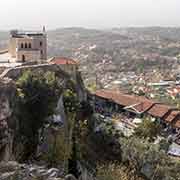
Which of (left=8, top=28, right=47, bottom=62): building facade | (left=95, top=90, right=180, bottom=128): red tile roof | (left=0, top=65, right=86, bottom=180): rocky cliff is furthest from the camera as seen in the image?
(left=95, top=90, right=180, bottom=128): red tile roof

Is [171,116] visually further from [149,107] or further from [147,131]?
[147,131]

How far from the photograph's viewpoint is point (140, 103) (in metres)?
35.0

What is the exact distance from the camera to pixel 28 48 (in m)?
26.1

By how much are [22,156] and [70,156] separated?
1.91 metres

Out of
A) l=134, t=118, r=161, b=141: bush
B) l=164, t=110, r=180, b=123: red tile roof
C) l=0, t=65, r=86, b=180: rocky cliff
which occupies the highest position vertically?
l=0, t=65, r=86, b=180: rocky cliff

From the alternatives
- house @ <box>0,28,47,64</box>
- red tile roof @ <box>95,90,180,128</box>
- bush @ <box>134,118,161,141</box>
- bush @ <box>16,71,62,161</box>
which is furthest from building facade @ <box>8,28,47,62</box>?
red tile roof @ <box>95,90,180,128</box>

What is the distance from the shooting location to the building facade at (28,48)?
2550 cm

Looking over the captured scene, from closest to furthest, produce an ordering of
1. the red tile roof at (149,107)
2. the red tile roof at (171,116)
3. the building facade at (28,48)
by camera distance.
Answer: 1. the building facade at (28,48)
2. the red tile roof at (171,116)
3. the red tile roof at (149,107)

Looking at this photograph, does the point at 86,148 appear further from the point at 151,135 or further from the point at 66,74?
the point at 151,135

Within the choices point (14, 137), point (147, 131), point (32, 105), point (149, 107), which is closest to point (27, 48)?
point (147, 131)

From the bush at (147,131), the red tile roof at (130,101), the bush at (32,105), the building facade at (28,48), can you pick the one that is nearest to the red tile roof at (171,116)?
the red tile roof at (130,101)

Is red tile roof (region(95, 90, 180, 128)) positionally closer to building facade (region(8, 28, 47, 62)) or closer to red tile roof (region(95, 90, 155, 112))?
red tile roof (region(95, 90, 155, 112))

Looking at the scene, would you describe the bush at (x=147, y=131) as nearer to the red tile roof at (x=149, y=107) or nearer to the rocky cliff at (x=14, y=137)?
the red tile roof at (x=149, y=107)

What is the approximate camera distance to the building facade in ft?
83.7
